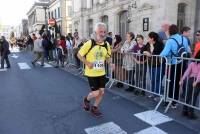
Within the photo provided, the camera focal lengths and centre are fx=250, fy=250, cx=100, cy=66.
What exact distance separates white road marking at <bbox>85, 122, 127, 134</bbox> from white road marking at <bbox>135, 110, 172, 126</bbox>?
72 centimetres

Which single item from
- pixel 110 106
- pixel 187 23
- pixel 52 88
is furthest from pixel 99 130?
pixel 187 23

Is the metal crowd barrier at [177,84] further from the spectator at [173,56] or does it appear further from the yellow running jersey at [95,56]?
the yellow running jersey at [95,56]

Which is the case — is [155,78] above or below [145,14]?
below

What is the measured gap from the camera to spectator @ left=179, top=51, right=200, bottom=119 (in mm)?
5078

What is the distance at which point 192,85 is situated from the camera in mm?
5195

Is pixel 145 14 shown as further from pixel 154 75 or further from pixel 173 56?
pixel 173 56

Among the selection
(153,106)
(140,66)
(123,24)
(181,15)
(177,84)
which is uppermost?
(181,15)

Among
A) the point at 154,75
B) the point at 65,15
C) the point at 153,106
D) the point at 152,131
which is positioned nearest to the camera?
the point at 152,131

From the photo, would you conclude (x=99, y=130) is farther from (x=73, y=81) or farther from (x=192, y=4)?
(x=192, y=4)

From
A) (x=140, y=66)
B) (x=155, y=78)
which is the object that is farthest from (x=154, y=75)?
(x=140, y=66)

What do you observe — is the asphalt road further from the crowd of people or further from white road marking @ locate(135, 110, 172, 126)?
the crowd of people

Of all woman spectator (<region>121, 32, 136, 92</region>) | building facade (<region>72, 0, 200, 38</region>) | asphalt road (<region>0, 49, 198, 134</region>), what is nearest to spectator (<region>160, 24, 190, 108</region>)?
asphalt road (<region>0, 49, 198, 134</region>)

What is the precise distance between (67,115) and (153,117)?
1912mm

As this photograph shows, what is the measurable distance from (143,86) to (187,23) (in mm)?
12078
